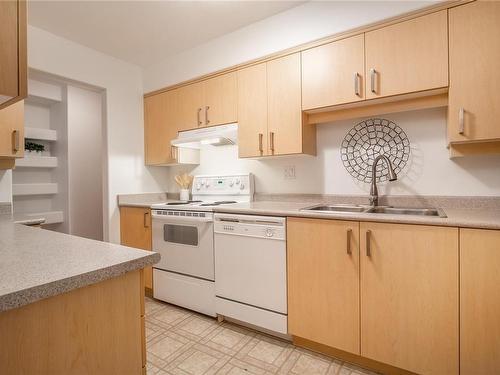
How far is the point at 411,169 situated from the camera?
192cm

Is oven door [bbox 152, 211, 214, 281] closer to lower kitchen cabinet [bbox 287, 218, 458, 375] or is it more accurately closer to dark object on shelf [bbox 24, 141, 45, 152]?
lower kitchen cabinet [bbox 287, 218, 458, 375]

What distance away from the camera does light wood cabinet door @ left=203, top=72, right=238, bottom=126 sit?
2.39m

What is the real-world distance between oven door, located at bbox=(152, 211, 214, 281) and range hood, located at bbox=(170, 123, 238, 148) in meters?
0.69

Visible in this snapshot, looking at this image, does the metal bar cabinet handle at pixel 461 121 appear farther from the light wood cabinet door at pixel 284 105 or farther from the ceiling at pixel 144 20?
the ceiling at pixel 144 20

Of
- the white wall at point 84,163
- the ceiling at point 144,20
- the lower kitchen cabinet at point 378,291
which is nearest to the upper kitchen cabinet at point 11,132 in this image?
the ceiling at point 144,20

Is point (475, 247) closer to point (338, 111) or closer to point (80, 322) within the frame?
point (338, 111)

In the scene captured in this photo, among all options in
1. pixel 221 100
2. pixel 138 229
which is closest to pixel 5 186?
pixel 138 229

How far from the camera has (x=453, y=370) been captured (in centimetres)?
132

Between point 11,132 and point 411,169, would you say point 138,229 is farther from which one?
point 411,169

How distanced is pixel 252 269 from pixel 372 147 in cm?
125

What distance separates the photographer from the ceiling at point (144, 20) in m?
2.02

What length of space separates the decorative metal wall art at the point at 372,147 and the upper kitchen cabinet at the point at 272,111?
0.97 feet

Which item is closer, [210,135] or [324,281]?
[324,281]

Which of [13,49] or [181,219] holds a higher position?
[13,49]
